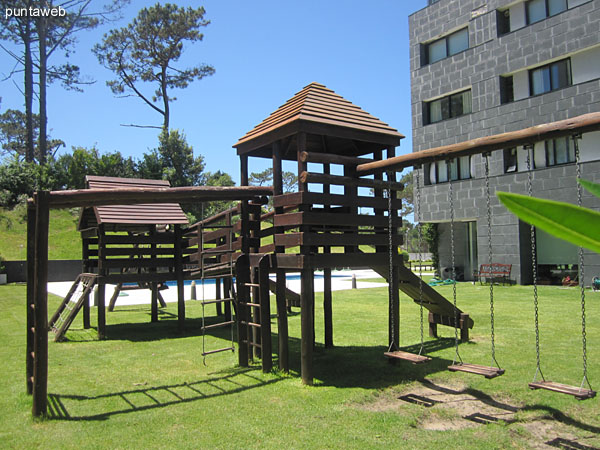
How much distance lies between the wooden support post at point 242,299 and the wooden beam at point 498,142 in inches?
104

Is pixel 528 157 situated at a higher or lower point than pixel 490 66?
lower

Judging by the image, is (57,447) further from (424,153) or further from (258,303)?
→ (424,153)

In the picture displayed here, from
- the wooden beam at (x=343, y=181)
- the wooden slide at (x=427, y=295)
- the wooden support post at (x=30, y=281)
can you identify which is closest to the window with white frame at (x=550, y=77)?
the wooden slide at (x=427, y=295)

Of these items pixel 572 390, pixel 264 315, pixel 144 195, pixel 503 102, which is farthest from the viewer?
pixel 503 102

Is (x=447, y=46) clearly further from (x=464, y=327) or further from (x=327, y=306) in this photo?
(x=327, y=306)

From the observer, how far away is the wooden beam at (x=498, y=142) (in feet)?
17.6

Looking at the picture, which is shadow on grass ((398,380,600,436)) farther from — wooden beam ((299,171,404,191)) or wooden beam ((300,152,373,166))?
wooden beam ((300,152,373,166))

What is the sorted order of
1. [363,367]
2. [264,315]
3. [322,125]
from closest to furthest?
[322,125] → [264,315] → [363,367]

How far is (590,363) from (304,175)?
18.5 ft

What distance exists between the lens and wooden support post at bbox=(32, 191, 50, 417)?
6.23 metres

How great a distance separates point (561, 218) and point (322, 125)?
7414 millimetres

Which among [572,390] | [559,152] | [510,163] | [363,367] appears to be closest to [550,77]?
[559,152]

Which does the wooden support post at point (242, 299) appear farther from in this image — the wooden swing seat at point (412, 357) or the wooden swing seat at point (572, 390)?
the wooden swing seat at point (572, 390)

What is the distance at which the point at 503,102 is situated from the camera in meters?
24.0
